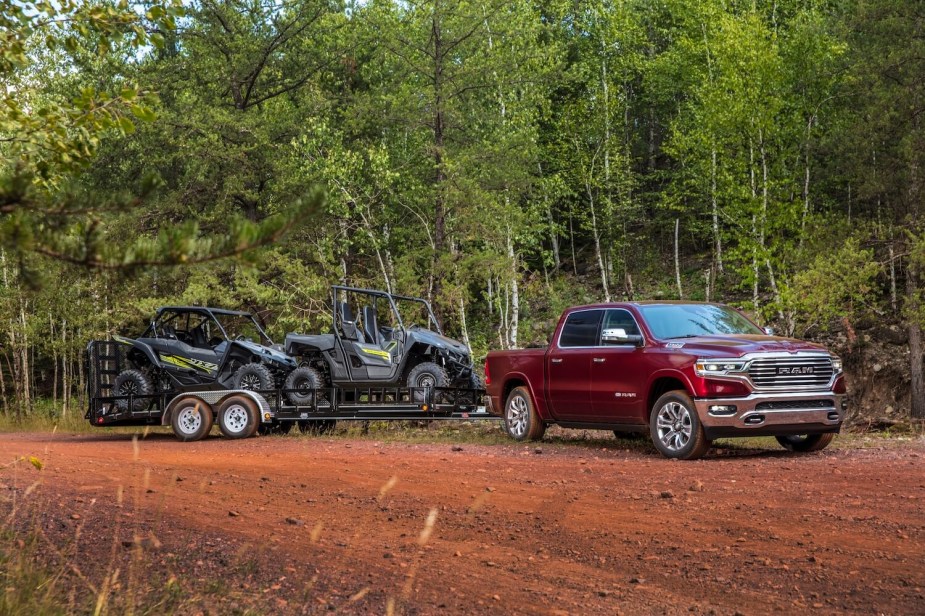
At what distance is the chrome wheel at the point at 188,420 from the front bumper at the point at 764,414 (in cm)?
964

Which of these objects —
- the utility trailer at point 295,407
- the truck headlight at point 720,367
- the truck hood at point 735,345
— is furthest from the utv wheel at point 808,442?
the utility trailer at point 295,407

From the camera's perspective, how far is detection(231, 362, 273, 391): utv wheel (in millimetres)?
18672

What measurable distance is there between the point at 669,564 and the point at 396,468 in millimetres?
5861

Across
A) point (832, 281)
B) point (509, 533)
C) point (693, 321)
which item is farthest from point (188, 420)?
point (832, 281)

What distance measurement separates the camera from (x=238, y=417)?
60.3 ft

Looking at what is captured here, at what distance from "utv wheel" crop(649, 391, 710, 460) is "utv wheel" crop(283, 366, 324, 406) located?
737 centimetres

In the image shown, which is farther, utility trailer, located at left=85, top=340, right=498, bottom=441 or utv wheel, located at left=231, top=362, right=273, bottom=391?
utv wheel, located at left=231, top=362, right=273, bottom=391

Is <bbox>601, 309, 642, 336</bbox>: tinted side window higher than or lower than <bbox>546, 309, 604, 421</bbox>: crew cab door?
higher

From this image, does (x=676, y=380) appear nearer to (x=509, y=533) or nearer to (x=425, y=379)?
(x=509, y=533)

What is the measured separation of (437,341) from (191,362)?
4629mm

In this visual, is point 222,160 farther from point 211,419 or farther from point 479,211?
point 211,419

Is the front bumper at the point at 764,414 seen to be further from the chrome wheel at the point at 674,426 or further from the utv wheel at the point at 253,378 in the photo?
the utv wheel at the point at 253,378

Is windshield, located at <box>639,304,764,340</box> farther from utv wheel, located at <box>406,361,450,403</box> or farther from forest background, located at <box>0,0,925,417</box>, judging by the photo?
forest background, located at <box>0,0,925,417</box>

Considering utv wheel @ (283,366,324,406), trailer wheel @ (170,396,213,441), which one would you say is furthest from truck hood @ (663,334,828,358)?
trailer wheel @ (170,396,213,441)
